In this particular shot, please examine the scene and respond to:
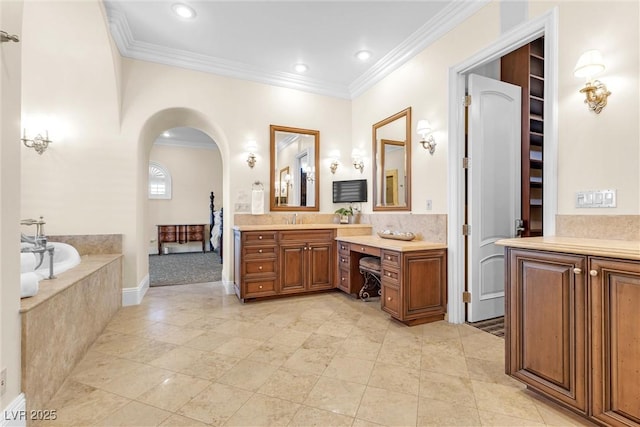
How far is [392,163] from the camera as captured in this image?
383cm

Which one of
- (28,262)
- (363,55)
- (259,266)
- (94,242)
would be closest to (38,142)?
(94,242)

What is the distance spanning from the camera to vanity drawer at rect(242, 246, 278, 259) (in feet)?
11.6

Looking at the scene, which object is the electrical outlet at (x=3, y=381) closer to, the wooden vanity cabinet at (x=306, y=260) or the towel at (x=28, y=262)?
the towel at (x=28, y=262)

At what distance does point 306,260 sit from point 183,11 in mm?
3013

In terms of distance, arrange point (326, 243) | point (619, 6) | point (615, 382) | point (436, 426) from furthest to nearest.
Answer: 1. point (326, 243)
2. point (619, 6)
3. point (436, 426)
4. point (615, 382)

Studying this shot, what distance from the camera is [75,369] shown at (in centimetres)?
207

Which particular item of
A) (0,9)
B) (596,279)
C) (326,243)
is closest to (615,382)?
(596,279)

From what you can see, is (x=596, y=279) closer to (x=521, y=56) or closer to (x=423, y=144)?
(x=423, y=144)

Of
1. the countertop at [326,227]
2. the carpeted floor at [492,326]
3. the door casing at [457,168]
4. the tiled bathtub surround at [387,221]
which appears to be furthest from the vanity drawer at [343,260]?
the carpeted floor at [492,326]

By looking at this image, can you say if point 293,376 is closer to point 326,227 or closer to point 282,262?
point 282,262

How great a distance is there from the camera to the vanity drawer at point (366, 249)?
3185 mm

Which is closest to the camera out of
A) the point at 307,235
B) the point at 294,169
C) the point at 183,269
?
Answer: the point at 307,235

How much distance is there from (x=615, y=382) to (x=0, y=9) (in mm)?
3317

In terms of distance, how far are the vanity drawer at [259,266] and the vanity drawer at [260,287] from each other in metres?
0.12
